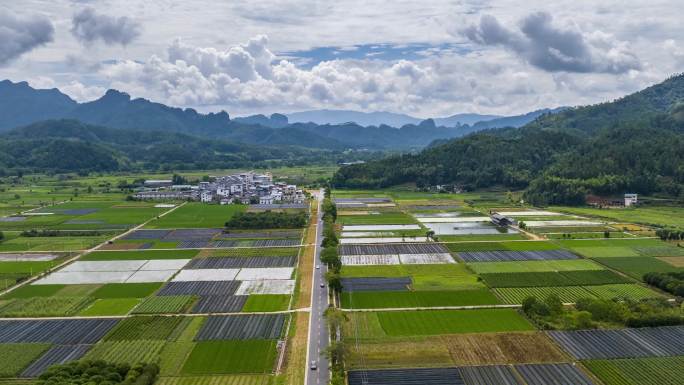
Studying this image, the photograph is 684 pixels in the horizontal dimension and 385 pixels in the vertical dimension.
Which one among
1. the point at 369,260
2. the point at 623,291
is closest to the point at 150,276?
the point at 369,260

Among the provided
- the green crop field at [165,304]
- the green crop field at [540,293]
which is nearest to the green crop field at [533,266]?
the green crop field at [540,293]

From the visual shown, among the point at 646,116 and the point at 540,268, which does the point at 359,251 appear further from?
the point at 646,116

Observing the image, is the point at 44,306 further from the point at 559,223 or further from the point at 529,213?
the point at 529,213

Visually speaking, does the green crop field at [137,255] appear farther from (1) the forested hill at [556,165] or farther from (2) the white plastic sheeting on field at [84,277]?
(1) the forested hill at [556,165]

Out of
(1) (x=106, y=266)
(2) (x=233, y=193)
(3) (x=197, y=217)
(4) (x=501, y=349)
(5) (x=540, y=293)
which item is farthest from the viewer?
(2) (x=233, y=193)

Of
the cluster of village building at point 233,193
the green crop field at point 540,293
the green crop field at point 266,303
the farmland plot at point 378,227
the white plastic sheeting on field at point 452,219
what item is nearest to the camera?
the green crop field at point 266,303

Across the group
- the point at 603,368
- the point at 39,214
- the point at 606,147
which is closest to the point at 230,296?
the point at 603,368
